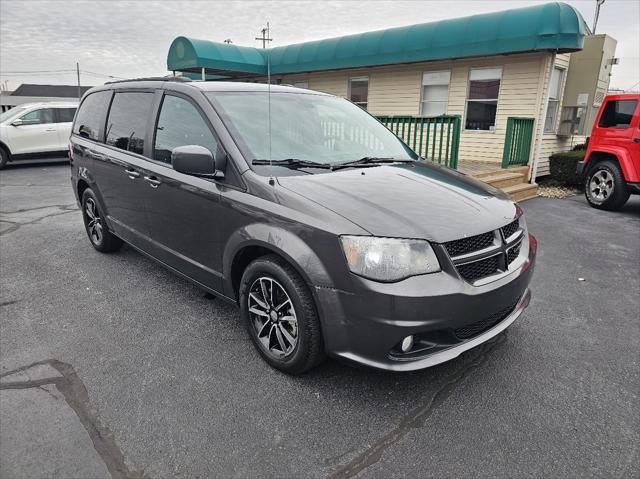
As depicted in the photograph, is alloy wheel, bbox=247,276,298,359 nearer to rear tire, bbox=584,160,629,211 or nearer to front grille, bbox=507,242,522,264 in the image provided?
front grille, bbox=507,242,522,264

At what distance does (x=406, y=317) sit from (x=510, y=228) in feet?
3.47

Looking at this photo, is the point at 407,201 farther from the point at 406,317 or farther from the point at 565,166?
the point at 565,166

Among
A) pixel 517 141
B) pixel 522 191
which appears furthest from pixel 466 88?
pixel 522 191

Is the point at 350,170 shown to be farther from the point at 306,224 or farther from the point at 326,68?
the point at 326,68

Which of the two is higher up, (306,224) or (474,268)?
(306,224)

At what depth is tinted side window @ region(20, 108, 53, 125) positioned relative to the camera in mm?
12602

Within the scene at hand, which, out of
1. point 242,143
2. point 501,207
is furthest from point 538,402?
point 242,143

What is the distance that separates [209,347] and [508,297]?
2025 mm

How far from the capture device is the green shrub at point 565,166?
1062 centimetres

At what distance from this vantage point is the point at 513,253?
274cm

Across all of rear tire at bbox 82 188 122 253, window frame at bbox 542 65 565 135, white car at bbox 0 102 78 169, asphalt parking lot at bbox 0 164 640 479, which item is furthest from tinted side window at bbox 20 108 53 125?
window frame at bbox 542 65 565 135

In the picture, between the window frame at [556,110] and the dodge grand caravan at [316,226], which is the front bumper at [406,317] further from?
the window frame at [556,110]

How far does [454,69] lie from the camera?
11648 millimetres

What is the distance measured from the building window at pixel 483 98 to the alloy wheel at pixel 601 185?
3325 millimetres
